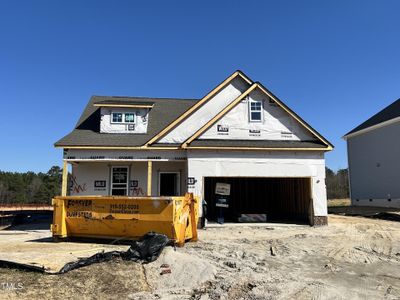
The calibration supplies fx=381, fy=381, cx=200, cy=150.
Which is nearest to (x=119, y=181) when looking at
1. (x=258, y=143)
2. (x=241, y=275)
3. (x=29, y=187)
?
(x=258, y=143)

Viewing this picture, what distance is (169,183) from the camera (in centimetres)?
2145

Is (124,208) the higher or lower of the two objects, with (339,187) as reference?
lower

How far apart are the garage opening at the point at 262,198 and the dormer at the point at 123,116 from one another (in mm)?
5177

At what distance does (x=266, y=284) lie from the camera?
315 inches

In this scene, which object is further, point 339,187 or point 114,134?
point 339,187

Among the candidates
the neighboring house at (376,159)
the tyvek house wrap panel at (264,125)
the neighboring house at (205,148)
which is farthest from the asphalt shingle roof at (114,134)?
the neighboring house at (376,159)

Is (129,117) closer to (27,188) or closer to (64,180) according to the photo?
(64,180)

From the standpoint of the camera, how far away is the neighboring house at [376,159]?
28781 millimetres

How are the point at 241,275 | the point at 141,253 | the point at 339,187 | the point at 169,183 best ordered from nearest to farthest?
the point at 241,275 < the point at 141,253 < the point at 169,183 < the point at 339,187

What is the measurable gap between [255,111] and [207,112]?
8.77 feet

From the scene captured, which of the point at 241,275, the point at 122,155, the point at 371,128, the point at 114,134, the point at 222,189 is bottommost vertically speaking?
the point at 241,275

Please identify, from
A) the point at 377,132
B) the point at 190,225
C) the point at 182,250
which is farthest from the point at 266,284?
the point at 377,132

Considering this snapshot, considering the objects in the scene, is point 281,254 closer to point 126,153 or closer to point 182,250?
point 182,250

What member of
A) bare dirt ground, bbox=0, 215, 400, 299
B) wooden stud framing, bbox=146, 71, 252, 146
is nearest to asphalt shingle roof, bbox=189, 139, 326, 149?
wooden stud framing, bbox=146, 71, 252, 146
